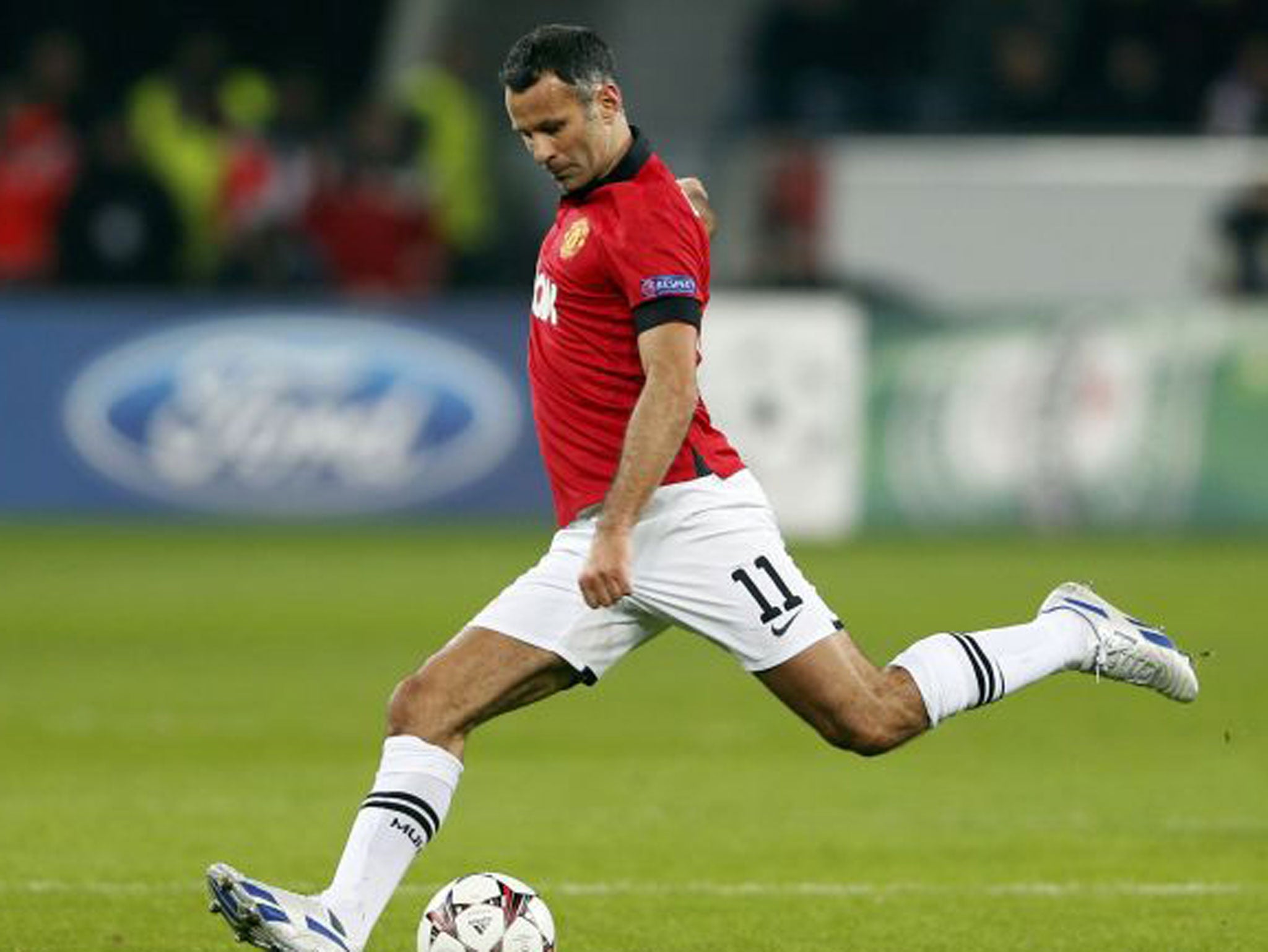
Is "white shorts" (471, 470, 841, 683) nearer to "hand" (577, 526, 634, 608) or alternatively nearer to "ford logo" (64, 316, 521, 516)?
"hand" (577, 526, 634, 608)

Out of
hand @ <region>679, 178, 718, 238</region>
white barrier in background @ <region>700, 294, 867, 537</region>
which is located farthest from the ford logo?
hand @ <region>679, 178, 718, 238</region>

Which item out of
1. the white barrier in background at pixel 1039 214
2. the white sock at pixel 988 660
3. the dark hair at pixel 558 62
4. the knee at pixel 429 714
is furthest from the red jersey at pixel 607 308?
the white barrier in background at pixel 1039 214

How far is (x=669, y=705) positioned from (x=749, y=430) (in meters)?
6.17

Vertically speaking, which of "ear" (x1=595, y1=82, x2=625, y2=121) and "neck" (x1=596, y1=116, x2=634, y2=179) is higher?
"ear" (x1=595, y1=82, x2=625, y2=121)

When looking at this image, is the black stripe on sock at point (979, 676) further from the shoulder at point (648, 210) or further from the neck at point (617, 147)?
the neck at point (617, 147)

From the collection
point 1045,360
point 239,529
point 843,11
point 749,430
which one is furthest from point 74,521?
point 843,11

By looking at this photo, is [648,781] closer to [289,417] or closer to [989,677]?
[989,677]

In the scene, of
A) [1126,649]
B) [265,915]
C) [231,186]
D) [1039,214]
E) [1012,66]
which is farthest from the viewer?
[1012,66]

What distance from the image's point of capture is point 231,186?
20.1 meters

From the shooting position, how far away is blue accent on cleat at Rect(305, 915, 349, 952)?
5902 millimetres

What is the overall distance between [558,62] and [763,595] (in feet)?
4.04

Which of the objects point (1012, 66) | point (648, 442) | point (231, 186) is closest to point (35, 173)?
point (231, 186)

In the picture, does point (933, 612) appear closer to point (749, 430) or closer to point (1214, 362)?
point (749, 430)

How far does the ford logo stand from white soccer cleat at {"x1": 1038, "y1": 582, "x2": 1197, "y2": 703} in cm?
1132
